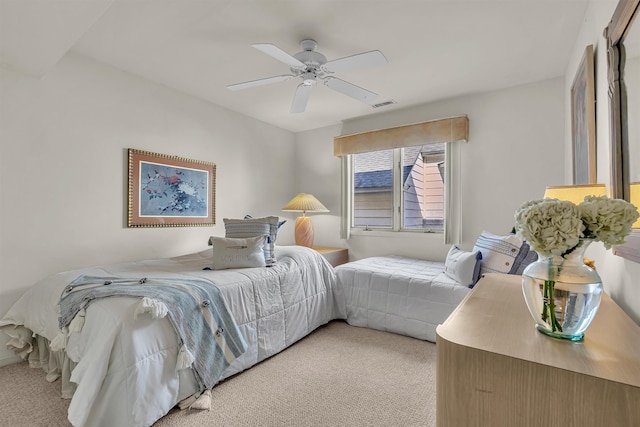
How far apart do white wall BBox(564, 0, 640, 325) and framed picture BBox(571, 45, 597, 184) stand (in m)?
0.03

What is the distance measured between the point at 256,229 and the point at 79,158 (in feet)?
5.11

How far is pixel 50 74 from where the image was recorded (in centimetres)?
233

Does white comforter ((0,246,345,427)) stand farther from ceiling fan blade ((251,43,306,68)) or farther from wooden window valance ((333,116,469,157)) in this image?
wooden window valance ((333,116,469,157))

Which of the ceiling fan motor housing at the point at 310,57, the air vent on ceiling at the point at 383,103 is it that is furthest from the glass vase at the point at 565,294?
the air vent on ceiling at the point at 383,103

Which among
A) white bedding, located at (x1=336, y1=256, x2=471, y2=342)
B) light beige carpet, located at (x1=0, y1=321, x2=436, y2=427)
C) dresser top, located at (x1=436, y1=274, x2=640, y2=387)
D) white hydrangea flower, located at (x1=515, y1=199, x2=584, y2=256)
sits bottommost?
light beige carpet, located at (x1=0, y1=321, x2=436, y2=427)

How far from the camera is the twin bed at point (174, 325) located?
144cm

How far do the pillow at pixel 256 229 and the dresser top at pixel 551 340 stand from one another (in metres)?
1.88

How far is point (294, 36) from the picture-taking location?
2184 millimetres

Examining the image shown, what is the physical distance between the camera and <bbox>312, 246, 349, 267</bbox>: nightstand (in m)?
3.88

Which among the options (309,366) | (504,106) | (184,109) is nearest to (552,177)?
(504,106)

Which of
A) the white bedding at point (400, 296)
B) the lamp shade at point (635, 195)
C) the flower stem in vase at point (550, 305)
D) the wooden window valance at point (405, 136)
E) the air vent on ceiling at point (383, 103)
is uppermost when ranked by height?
the air vent on ceiling at point (383, 103)

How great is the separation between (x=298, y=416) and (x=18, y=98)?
292 centimetres

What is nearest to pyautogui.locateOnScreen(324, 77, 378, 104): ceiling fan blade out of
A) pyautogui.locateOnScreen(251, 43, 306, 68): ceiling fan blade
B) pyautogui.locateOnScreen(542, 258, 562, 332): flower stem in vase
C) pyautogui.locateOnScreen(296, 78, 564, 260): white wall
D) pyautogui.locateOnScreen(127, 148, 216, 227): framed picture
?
pyautogui.locateOnScreen(251, 43, 306, 68): ceiling fan blade

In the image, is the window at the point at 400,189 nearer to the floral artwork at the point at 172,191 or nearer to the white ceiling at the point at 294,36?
the white ceiling at the point at 294,36
